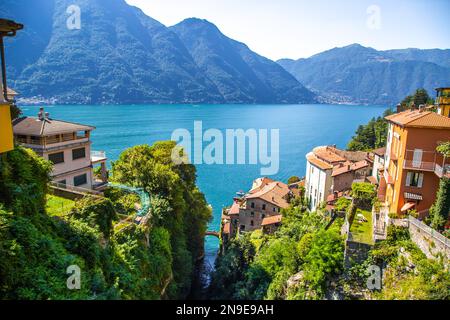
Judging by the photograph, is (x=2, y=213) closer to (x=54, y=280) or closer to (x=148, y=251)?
(x=54, y=280)

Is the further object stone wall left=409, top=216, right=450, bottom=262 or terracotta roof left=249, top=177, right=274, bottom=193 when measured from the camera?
terracotta roof left=249, top=177, right=274, bottom=193

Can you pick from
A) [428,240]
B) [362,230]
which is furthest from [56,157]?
[428,240]

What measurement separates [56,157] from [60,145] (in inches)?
30.8

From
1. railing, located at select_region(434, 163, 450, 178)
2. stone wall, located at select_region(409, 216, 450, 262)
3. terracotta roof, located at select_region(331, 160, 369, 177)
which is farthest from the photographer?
terracotta roof, located at select_region(331, 160, 369, 177)

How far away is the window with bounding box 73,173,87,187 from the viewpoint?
2069 cm

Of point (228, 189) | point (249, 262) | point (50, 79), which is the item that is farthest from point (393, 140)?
point (50, 79)

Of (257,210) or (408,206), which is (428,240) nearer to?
(408,206)

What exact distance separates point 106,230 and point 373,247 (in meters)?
12.3

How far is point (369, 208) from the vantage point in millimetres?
21344

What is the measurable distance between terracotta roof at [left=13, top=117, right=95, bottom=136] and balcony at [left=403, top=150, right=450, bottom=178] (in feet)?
64.0

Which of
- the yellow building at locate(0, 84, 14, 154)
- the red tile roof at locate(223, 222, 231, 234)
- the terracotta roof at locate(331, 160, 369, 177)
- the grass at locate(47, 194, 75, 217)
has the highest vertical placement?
the yellow building at locate(0, 84, 14, 154)

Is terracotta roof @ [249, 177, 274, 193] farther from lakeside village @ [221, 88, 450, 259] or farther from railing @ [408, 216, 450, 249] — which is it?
railing @ [408, 216, 450, 249]

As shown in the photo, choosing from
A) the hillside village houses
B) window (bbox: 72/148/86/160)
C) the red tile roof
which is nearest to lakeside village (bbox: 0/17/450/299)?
window (bbox: 72/148/86/160)
